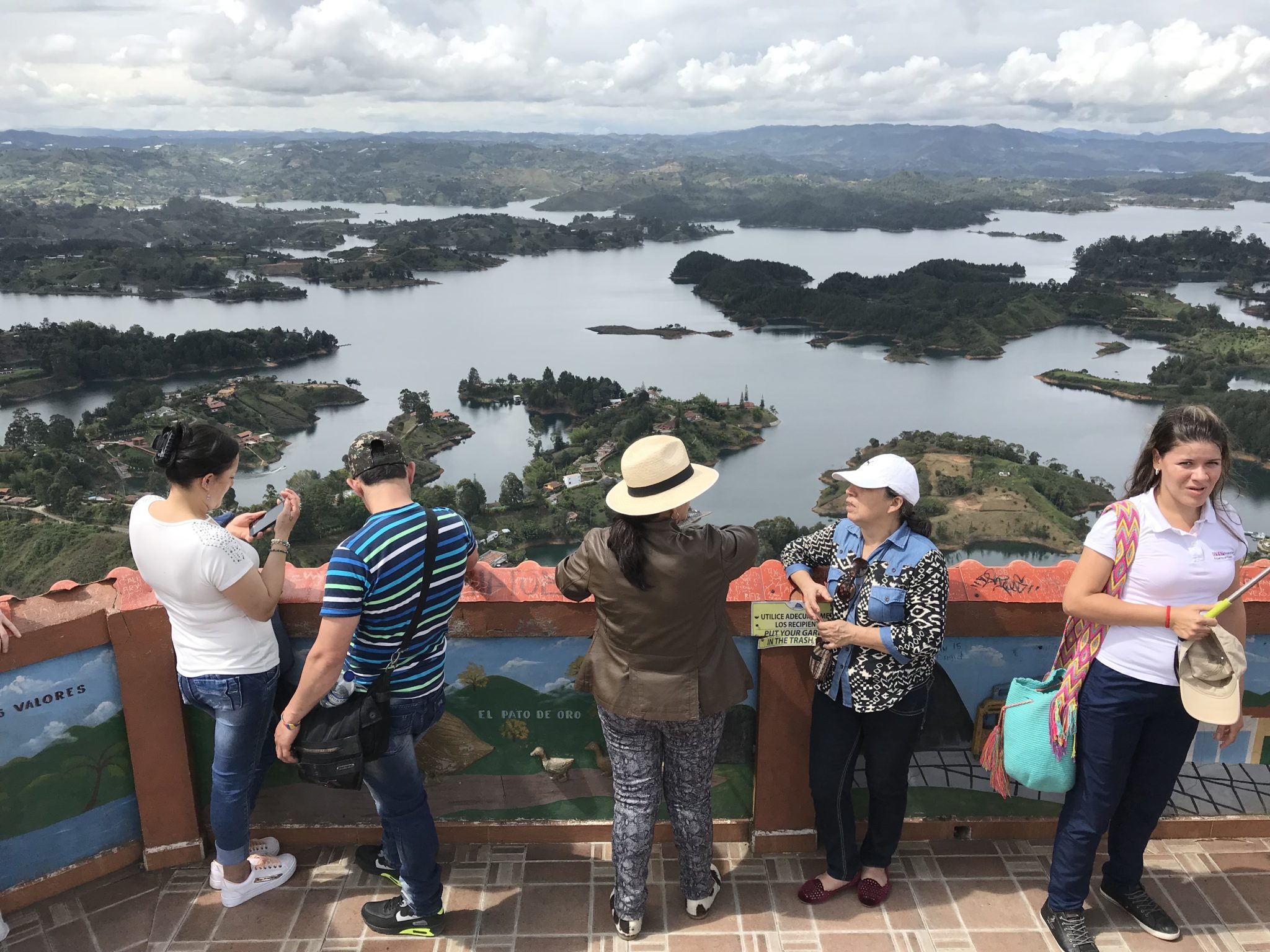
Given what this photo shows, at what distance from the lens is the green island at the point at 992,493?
34500 millimetres

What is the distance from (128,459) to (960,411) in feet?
133

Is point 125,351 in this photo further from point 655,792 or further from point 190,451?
point 655,792

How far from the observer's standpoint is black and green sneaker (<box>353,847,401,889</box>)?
204 centimetres

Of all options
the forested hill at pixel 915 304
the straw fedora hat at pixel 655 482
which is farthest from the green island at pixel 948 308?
the straw fedora hat at pixel 655 482

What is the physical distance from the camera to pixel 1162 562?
5.41 feet

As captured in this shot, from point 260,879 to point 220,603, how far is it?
0.69 m

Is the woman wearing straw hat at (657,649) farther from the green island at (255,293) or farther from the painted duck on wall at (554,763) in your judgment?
the green island at (255,293)

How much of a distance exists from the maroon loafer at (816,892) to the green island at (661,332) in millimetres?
62939

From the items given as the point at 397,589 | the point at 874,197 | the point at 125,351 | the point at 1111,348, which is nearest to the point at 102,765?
the point at 397,589

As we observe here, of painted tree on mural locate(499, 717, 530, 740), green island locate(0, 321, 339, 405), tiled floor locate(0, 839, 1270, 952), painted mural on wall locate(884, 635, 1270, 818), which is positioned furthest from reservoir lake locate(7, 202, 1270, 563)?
painted tree on mural locate(499, 717, 530, 740)

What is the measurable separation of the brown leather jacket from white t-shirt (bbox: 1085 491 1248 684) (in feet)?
2.24

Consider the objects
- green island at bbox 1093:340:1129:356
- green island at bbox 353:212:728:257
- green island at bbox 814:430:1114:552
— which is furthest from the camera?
green island at bbox 353:212:728:257

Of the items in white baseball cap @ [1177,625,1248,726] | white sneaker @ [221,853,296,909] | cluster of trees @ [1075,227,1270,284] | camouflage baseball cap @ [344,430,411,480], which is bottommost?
cluster of trees @ [1075,227,1270,284]

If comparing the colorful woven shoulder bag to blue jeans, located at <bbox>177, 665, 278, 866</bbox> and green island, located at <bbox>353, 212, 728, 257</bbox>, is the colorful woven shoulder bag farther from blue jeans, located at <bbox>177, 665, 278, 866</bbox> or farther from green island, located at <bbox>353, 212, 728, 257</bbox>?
green island, located at <bbox>353, 212, 728, 257</bbox>
